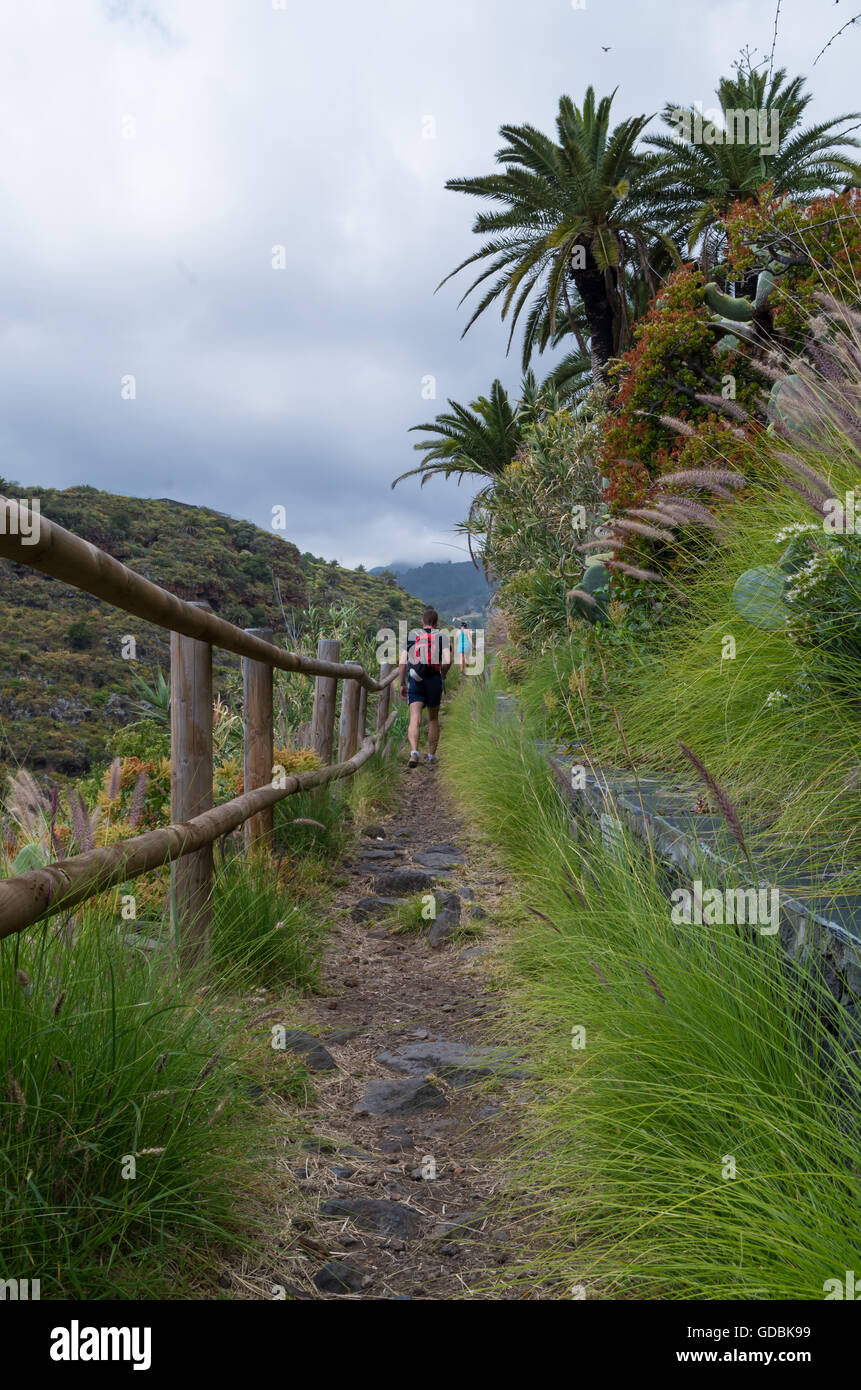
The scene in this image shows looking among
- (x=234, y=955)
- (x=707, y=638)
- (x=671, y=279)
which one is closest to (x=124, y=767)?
(x=234, y=955)

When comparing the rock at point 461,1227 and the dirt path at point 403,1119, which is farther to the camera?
the rock at point 461,1227

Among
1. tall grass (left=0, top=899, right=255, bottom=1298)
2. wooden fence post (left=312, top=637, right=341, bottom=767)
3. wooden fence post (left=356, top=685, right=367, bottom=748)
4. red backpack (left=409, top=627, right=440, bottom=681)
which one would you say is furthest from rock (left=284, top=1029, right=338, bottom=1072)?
red backpack (left=409, top=627, right=440, bottom=681)

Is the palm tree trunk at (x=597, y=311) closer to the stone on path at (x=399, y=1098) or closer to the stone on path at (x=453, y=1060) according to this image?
the stone on path at (x=453, y=1060)

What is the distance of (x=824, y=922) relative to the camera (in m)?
1.93

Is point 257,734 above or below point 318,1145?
above

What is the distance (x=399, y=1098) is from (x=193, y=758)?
53.5 inches

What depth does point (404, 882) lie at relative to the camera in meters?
5.38

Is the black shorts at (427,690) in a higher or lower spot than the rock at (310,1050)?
higher

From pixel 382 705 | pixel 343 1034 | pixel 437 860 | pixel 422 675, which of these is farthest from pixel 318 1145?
pixel 382 705

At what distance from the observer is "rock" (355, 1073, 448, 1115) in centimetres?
285

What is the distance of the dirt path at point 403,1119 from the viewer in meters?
2.03

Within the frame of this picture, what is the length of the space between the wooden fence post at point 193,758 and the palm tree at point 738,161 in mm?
15744

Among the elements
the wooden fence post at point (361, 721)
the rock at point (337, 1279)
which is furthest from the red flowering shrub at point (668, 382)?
the rock at point (337, 1279)

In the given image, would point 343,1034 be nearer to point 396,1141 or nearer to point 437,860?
point 396,1141
